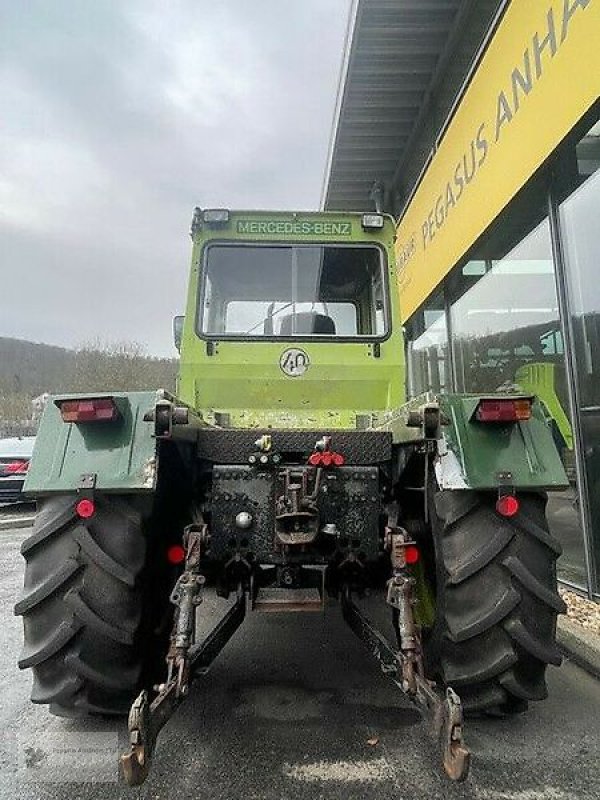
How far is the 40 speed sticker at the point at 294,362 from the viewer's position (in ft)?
14.9

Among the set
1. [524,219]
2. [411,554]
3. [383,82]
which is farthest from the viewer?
[383,82]

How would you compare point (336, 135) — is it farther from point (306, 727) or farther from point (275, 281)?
point (306, 727)

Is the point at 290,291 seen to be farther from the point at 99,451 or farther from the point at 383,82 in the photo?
the point at 383,82

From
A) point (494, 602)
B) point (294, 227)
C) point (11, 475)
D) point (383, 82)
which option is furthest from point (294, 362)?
point (11, 475)

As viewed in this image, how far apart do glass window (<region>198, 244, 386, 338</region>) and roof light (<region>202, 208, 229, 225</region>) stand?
0.59ft

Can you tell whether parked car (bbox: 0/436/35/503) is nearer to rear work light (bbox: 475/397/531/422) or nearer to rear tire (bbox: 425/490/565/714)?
rear tire (bbox: 425/490/565/714)

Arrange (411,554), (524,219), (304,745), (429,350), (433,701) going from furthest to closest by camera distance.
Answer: (429,350), (524,219), (411,554), (304,745), (433,701)

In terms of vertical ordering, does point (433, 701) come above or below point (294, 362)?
below

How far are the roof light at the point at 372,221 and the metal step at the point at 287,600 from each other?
9.11ft

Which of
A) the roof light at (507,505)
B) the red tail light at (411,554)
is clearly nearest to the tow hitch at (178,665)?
the red tail light at (411,554)

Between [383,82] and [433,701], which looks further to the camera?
[383,82]

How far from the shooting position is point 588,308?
16.2 ft

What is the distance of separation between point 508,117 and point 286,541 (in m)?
4.53

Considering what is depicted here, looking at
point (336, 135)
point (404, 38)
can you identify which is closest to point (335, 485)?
point (404, 38)
